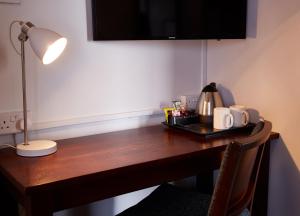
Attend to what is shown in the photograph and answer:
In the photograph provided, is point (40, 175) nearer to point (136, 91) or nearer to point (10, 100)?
point (10, 100)

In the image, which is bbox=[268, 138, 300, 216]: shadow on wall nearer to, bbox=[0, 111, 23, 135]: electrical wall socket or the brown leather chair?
the brown leather chair

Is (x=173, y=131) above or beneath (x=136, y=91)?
beneath

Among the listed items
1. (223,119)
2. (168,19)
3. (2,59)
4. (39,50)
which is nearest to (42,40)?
(39,50)

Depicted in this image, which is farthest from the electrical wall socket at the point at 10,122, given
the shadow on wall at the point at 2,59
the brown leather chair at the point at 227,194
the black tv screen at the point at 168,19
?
the brown leather chair at the point at 227,194

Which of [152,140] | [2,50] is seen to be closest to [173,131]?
[152,140]

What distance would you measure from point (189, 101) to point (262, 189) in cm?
59

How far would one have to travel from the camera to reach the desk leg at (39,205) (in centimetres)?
115

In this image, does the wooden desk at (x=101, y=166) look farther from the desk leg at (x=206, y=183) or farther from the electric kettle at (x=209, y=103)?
the desk leg at (x=206, y=183)

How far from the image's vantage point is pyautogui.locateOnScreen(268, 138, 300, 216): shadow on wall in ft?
5.74

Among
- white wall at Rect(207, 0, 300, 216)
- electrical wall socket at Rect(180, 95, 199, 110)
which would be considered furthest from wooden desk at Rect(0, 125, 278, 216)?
electrical wall socket at Rect(180, 95, 199, 110)

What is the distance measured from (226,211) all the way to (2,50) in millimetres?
1051

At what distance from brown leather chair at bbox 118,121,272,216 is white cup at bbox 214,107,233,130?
1.06 ft

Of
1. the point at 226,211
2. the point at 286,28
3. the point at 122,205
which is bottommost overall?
the point at 122,205

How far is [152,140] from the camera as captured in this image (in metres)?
1.68
